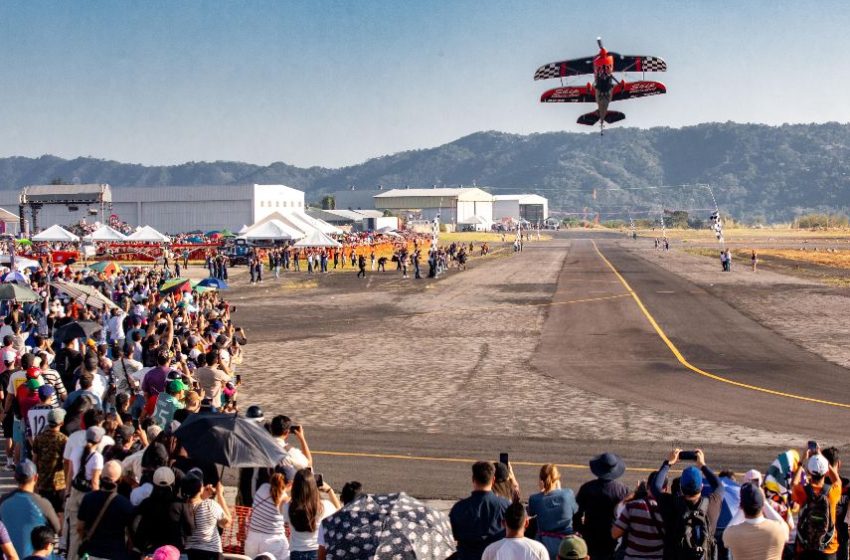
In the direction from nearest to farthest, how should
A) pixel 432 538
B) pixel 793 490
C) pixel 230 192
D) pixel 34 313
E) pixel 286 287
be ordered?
1. pixel 432 538
2. pixel 793 490
3. pixel 34 313
4. pixel 286 287
5. pixel 230 192

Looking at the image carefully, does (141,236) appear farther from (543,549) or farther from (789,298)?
(543,549)

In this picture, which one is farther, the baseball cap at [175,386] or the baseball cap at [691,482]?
the baseball cap at [175,386]

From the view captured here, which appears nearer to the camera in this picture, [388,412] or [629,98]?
[388,412]

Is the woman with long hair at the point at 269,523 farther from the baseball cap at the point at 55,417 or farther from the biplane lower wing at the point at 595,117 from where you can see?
the biplane lower wing at the point at 595,117

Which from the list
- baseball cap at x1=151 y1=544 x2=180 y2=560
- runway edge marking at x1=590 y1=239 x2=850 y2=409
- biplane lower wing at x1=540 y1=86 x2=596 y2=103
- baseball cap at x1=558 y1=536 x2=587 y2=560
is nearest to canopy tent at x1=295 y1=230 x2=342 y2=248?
biplane lower wing at x1=540 y1=86 x2=596 y2=103

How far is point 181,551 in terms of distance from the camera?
25.8ft

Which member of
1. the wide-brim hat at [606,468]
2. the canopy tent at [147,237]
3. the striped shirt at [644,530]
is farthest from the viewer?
the canopy tent at [147,237]

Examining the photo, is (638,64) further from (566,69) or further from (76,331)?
(76,331)

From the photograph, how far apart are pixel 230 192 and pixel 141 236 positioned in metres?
60.0


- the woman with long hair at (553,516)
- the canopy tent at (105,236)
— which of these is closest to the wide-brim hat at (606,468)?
the woman with long hair at (553,516)

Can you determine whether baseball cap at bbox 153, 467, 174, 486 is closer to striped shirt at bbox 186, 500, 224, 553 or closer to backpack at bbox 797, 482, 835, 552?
striped shirt at bbox 186, 500, 224, 553

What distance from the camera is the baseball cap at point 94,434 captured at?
9242mm

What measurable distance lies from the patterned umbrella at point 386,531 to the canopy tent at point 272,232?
2346 inches

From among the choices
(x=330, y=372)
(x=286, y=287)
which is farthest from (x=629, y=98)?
(x=330, y=372)
